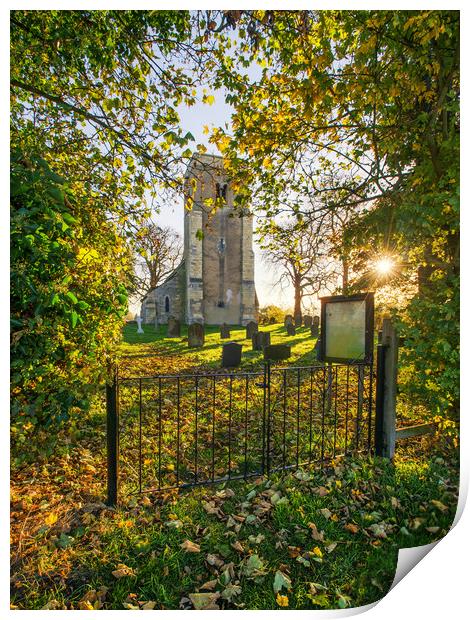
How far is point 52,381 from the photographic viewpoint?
72.0 inches

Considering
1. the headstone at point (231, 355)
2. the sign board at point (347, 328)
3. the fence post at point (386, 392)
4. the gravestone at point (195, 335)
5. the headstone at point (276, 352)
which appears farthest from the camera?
the gravestone at point (195, 335)

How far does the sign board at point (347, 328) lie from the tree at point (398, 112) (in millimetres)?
594

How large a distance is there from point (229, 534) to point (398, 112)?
3.93m

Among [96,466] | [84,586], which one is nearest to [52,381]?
[84,586]

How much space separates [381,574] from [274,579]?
740mm

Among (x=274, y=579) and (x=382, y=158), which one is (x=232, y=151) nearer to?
(x=382, y=158)

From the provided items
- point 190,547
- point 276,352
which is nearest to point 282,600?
point 190,547

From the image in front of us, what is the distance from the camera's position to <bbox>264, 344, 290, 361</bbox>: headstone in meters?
7.86

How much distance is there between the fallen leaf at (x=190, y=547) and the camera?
2.00 meters

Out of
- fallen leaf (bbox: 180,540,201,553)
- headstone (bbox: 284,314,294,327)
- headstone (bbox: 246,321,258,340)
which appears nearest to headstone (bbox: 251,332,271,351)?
headstone (bbox: 246,321,258,340)

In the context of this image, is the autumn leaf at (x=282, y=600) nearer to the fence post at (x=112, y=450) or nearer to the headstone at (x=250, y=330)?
the fence post at (x=112, y=450)

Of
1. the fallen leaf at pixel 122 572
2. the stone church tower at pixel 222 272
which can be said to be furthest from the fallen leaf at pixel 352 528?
the stone church tower at pixel 222 272

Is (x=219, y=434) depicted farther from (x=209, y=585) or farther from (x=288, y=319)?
(x=288, y=319)

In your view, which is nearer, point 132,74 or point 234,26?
point 234,26
